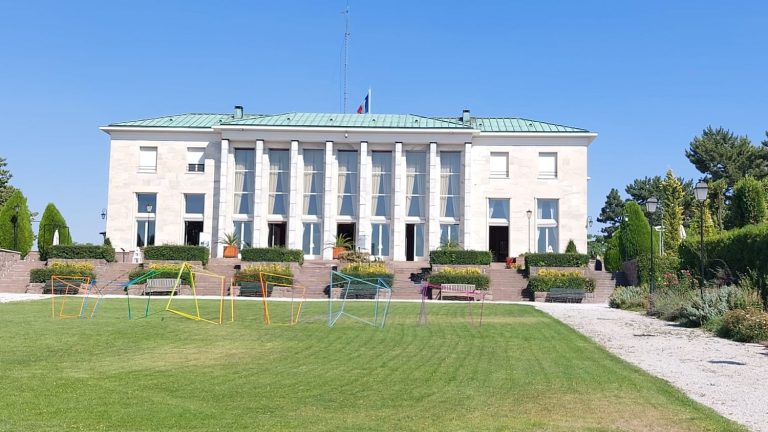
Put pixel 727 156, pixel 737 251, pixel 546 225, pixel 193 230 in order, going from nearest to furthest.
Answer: pixel 737 251 < pixel 546 225 < pixel 193 230 < pixel 727 156

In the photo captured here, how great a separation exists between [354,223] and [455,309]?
22742 mm

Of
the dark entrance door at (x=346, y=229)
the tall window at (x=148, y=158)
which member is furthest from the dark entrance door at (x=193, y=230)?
the dark entrance door at (x=346, y=229)

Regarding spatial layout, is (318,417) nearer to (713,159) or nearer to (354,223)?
(354,223)

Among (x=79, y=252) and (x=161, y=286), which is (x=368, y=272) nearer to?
(x=161, y=286)

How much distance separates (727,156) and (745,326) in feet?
189

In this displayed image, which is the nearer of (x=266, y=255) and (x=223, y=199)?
(x=266, y=255)

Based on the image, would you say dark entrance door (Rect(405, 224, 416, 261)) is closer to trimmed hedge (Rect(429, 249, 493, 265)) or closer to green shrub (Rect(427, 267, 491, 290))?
trimmed hedge (Rect(429, 249, 493, 265))

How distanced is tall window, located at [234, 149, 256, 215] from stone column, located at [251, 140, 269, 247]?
980 millimetres

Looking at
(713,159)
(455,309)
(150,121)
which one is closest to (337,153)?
(150,121)

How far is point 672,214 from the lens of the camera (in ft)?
171

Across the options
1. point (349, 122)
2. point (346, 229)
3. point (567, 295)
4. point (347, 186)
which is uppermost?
point (349, 122)

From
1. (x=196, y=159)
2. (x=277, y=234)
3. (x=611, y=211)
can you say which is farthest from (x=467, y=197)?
(x=611, y=211)

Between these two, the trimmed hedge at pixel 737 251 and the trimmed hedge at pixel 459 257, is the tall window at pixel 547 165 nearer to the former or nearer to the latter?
the trimmed hedge at pixel 459 257

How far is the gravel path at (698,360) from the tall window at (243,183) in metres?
30.4
